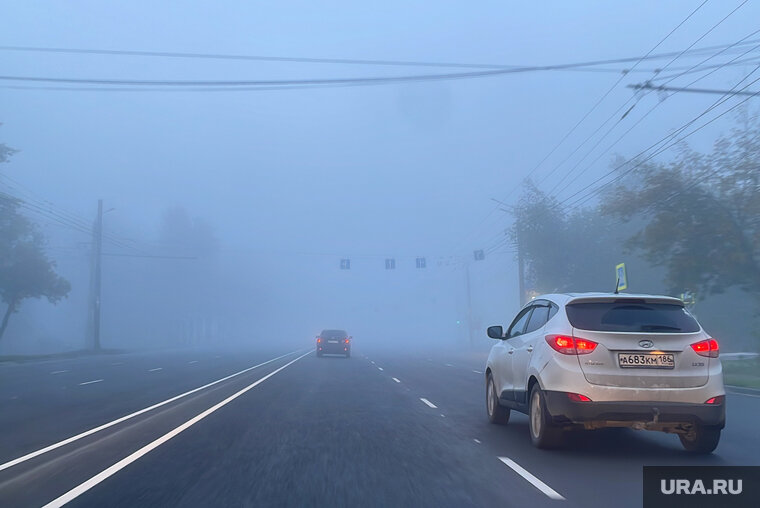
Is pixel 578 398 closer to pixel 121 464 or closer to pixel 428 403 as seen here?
pixel 121 464

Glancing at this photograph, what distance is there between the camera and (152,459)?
343 inches

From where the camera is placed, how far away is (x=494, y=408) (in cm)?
1180

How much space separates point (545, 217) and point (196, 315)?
7298 centimetres

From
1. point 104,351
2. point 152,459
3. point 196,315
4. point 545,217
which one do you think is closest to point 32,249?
point 104,351

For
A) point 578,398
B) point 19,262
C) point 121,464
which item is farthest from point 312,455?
point 19,262

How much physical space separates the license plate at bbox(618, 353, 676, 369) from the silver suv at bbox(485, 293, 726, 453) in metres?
0.01

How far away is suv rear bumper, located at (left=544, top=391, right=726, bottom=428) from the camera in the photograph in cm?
820

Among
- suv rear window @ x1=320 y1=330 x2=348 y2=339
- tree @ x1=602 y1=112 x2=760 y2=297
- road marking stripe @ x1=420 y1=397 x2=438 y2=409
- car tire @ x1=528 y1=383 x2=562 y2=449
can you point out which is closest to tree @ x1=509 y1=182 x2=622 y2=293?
suv rear window @ x1=320 y1=330 x2=348 y2=339

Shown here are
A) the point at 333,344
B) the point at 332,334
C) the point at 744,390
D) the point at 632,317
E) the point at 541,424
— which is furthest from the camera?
the point at 332,334

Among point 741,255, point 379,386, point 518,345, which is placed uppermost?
point 741,255

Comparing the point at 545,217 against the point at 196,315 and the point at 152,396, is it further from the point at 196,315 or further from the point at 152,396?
the point at 196,315

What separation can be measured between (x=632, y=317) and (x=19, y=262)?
4884cm

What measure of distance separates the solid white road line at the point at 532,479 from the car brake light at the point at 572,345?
1399 millimetres

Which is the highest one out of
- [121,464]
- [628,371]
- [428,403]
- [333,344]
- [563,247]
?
[563,247]
